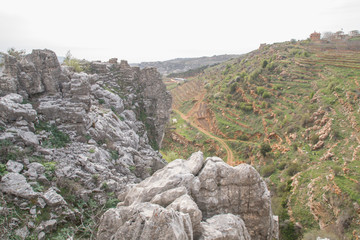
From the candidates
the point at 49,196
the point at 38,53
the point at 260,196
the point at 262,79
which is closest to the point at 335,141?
the point at 260,196

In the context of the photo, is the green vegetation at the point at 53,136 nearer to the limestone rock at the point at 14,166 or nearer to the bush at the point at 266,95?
the limestone rock at the point at 14,166

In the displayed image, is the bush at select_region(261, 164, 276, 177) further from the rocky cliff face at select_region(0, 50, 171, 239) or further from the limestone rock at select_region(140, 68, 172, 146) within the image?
the rocky cliff face at select_region(0, 50, 171, 239)

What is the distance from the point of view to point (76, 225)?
11320mm

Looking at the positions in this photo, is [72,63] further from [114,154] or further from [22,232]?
[22,232]

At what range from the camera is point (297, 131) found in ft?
128

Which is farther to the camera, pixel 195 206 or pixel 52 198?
pixel 52 198

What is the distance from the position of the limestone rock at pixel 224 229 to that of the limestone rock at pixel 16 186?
8.68 meters

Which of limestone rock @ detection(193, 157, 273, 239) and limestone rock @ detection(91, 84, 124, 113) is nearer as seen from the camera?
limestone rock @ detection(193, 157, 273, 239)

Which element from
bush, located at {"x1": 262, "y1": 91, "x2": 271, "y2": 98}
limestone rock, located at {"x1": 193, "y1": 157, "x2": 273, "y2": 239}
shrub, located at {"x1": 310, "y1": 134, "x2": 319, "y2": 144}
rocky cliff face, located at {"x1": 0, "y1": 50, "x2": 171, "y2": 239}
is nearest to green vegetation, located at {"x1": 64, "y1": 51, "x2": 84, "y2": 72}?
rocky cliff face, located at {"x1": 0, "y1": 50, "x2": 171, "y2": 239}

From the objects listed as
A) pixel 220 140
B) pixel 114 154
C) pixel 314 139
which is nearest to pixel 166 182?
pixel 114 154

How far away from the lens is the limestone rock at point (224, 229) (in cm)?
891

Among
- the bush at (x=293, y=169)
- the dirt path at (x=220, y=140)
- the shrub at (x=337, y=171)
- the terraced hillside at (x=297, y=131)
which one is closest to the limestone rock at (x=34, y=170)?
the terraced hillside at (x=297, y=131)

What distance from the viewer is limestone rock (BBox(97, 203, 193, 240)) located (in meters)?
7.17

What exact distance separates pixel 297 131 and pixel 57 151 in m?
38.5
